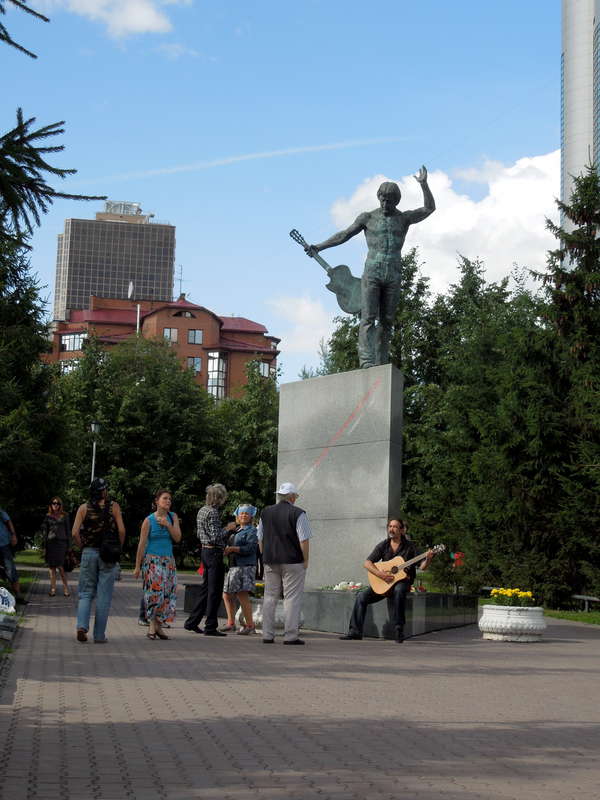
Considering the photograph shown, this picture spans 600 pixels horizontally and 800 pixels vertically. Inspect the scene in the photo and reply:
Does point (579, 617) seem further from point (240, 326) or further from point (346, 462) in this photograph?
point (240, 326)

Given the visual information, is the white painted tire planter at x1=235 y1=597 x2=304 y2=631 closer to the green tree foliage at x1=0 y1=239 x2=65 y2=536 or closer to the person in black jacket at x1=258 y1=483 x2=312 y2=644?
the person in black jacket at x1=258 y1=483 x2=312 y2=644

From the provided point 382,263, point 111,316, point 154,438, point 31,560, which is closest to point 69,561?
point 382,263

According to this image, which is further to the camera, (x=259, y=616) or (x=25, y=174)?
(x=259, y=616)

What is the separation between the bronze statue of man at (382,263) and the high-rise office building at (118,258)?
135996 millimetres

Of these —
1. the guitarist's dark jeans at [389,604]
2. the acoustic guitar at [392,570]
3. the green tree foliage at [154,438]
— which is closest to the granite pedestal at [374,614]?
the guitarist's dark jeans at [389,604]

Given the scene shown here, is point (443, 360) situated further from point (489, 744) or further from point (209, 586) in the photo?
point (489, 744)

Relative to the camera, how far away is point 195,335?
11750 centimetres

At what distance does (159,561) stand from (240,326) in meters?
112

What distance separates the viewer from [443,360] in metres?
50.3

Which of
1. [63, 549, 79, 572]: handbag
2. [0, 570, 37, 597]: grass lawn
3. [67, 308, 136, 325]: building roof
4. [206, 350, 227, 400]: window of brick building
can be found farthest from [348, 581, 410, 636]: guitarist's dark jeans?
[67, 308, 136, 325]: building roof

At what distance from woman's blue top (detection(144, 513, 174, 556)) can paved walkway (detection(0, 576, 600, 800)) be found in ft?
3.71

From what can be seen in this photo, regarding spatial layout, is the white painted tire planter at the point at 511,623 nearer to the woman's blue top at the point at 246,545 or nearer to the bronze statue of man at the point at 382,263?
the woman's blue top at the point at 246,545

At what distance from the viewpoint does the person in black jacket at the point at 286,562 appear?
14758 mm

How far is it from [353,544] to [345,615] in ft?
6.44
